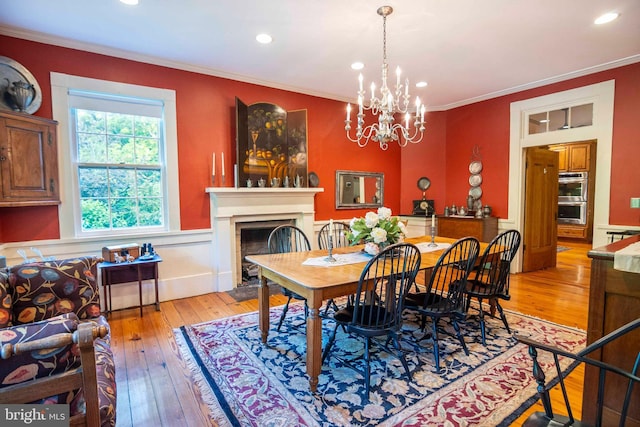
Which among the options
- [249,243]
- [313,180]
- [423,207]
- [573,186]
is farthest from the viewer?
[573,186]

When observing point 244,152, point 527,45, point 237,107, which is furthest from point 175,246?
point 527,45

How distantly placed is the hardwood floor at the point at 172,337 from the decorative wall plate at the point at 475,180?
1.56 meters

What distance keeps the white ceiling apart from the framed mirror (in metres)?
1.62

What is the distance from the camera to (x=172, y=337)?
9.42 ft

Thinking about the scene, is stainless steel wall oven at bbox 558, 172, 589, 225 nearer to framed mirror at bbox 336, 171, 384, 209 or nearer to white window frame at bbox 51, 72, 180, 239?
framed mirror at bbox 336, 171, 384, 209

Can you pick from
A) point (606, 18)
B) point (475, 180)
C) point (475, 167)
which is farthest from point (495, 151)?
point (606, 18)

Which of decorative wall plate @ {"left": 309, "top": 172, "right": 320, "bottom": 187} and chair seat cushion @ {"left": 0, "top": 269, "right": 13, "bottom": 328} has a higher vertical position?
decorative wall plate @ {"left": 309, "top": 172, "right": 320, "bottom": 187}

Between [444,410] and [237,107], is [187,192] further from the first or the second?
[444,410]

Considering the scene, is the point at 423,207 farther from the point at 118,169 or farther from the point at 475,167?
the point at 118,169

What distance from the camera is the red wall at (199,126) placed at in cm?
311

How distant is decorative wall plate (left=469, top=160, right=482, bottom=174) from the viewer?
5293mm

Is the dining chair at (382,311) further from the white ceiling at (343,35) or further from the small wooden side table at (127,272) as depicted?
the small wooden side table at (127,272)

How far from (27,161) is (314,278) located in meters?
2.83

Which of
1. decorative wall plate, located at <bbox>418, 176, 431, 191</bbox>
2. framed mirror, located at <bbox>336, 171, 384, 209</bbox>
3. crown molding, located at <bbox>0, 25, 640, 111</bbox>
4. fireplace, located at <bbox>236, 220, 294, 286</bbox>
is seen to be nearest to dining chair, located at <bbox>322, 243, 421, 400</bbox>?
fireplace, located at <bbox>236, 220, 294, 286</bbox>
